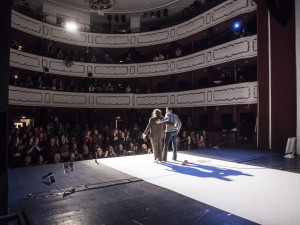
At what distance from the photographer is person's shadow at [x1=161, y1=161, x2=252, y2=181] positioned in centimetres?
503

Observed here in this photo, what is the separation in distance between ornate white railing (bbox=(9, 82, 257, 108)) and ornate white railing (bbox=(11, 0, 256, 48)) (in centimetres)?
424

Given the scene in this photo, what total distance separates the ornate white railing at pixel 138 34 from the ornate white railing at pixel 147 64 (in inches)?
67.6

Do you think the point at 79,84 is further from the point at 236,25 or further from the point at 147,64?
the point at 236,25

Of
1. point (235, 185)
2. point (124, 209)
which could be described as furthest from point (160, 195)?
point (235, 185)

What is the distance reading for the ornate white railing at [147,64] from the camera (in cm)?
1210

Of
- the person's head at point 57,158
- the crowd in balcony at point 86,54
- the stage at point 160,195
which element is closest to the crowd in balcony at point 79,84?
the crowd in balcony at point 86,54

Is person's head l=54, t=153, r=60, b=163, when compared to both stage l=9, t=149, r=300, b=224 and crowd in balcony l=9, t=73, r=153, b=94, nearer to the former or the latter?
stage l=9, t=149, r=300, b=224

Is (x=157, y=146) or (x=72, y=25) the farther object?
(x=72, y=25)

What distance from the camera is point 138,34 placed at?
18.6m

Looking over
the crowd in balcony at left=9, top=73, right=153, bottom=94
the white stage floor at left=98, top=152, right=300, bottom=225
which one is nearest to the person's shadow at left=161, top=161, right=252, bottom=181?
the white stage floor at left=98, top=152, right=300, bottom=225

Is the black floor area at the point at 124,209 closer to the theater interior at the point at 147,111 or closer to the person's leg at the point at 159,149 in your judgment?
the theater interior at the point at 147,111

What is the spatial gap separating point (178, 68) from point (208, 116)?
4.30 meters

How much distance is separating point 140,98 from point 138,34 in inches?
218

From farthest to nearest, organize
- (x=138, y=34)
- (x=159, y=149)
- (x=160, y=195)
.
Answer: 1. (x=138, y=34)
2. (x=159, y=149)
3. (x=160, y=195)
